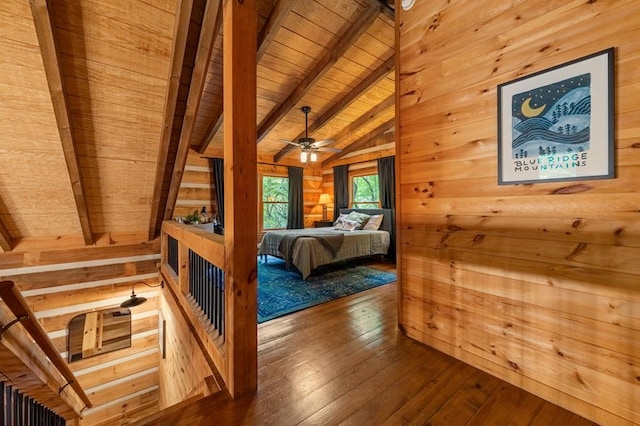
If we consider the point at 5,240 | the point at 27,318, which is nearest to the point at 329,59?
the point at 27,318

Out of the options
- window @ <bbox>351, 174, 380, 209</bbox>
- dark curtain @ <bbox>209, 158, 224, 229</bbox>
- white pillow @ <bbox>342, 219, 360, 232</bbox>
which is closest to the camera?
white pillow @ <bbox>342, 219, 360, 232</bbox>

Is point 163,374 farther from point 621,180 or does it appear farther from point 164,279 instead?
point 621,180

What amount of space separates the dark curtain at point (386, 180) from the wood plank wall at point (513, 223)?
3.66 m

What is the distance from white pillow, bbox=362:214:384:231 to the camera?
5191 millimetres

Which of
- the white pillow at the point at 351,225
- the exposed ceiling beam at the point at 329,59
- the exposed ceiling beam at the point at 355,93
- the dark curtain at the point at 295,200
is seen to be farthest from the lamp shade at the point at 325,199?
the exposed ceiling beam at the point at 329,59

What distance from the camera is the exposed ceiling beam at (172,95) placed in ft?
6.15

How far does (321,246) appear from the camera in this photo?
13.2 ft

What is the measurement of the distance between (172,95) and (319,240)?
255cm

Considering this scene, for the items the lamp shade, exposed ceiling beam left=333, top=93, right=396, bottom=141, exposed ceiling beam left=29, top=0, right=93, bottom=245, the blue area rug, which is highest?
exposed ceiling beam left=333, top=93, right=396, bottom=141

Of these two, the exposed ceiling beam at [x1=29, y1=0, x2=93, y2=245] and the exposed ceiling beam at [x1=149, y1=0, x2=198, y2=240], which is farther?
the exposed ceiling beam at [x1=149, y1=0, x2=198, y2=240]

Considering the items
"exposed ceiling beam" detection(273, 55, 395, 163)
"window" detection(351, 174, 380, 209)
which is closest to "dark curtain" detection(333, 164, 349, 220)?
"window" detection(351, 174, 380, 209)

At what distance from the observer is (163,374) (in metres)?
3.81

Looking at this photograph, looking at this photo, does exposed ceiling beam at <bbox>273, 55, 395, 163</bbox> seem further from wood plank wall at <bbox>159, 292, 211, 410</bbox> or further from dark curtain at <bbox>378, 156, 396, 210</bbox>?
wood plank wall at <bbox>159, 292, 211, 410</bbox>

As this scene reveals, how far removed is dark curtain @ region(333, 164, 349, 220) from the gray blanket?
265 cm
